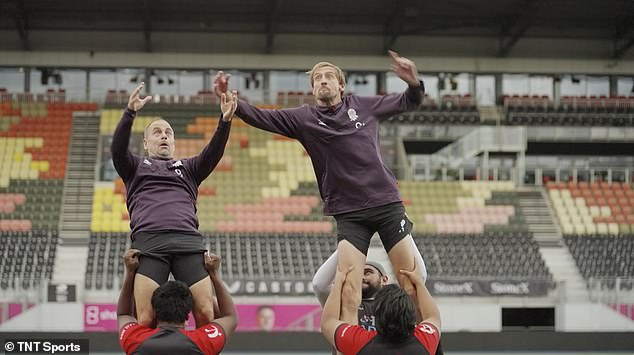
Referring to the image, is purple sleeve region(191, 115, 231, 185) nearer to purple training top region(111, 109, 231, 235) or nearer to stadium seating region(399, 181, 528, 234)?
purple training top region(111, 109, 231, 235)

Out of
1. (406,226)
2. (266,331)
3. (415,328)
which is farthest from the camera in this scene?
(266,331)

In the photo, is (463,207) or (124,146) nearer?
(124,146)

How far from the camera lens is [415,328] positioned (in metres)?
4.59

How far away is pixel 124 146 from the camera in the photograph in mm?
5609

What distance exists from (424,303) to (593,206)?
1952 cm

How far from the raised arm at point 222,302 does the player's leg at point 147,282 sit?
259 millimetres

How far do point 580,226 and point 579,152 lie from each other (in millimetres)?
4323

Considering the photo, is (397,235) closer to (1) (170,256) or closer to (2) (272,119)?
(2) (272,119)

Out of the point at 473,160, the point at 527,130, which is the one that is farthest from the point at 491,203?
the point at 527,130

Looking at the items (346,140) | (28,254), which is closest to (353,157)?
(346,140)

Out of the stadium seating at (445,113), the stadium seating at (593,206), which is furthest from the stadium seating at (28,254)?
the stadium seating at (593,206)

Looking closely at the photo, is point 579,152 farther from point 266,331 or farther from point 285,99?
point 266,331

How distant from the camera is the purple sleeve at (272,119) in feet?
18.6

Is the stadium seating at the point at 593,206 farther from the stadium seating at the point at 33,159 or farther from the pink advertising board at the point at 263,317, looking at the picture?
the stadium seating at the point at 33,159
